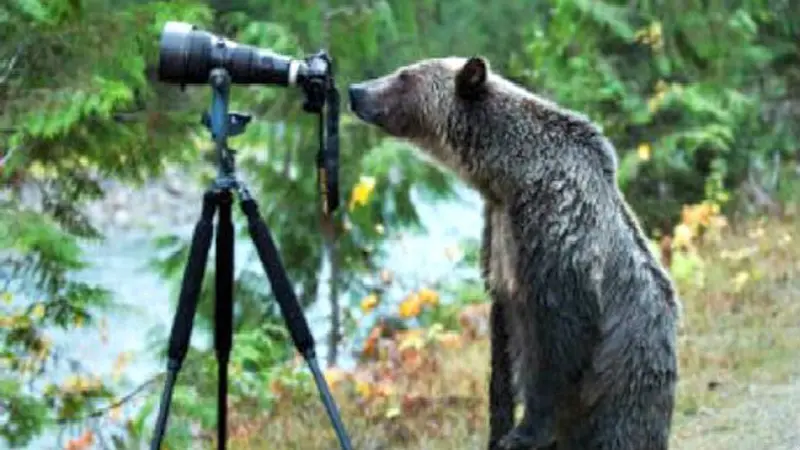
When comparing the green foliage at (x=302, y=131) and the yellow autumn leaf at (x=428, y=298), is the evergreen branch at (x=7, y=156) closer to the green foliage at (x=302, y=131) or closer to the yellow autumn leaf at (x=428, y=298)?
the green foliage at (x=302, y=131)

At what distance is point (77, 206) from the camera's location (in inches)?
283

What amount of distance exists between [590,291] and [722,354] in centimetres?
289

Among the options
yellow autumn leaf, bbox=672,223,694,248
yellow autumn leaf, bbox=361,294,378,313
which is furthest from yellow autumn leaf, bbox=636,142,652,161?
yellow autumn leaf, bbox=361,294,378,313

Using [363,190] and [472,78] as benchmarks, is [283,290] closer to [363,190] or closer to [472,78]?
[472,78]

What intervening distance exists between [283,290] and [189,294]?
27 centimetres

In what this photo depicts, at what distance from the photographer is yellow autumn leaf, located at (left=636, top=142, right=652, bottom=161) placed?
1167 centimetres

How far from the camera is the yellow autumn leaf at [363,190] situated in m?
9.71

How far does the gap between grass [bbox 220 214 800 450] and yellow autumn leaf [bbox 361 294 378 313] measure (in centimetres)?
71

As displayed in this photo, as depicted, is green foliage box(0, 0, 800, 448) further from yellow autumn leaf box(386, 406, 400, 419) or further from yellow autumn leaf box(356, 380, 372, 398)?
yellow autumn leaf box(386, 406, 400, 419)

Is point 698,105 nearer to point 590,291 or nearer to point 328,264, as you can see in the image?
point 328,264

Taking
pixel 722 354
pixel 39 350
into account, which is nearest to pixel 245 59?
pixel 39 350

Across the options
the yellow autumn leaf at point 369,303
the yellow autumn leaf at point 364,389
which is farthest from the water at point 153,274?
the yellow autumn leaf at point 364,389

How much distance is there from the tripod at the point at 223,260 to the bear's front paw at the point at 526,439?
601 mm

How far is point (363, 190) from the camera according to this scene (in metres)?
9.71
